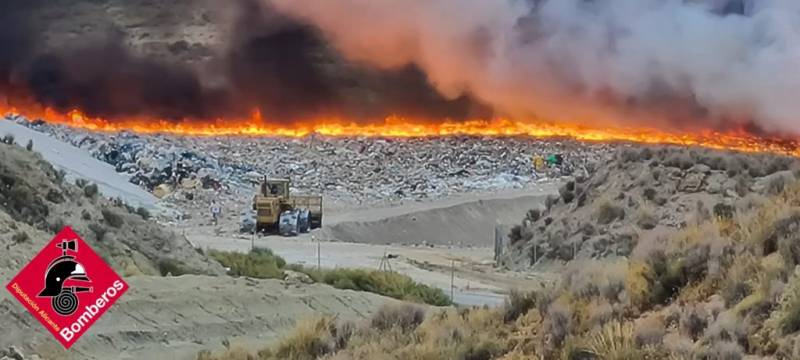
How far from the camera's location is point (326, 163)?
52.8 metres

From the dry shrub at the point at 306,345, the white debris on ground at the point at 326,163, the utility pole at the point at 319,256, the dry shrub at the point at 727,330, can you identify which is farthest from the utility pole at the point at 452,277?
the dry shrub at the point at 727,330

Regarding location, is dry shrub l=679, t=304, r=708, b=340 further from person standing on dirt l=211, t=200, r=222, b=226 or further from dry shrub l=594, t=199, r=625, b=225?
person standing on dirt l=211, t=200, r=222, b=226

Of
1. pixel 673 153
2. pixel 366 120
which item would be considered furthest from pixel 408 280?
pixel 366 120

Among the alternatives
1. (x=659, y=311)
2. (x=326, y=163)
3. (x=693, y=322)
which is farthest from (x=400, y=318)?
(x=326, y=163)

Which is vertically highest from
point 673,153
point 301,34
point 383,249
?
point 301,34

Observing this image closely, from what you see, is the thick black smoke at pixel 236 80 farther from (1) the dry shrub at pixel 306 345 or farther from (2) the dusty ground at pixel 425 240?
(1) the dry shrub at pixel 306 345

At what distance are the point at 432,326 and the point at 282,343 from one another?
5.38 feet

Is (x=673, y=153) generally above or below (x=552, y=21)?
below

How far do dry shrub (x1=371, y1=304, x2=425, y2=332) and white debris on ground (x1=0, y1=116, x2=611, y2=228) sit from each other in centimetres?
2869

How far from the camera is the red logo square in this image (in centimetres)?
1114

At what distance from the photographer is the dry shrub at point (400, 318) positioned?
11320mm

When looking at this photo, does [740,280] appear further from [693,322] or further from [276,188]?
[276,188]

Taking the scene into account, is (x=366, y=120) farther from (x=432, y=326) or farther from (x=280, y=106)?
(x=432, y=326)

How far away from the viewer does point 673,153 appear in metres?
27.5
